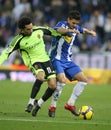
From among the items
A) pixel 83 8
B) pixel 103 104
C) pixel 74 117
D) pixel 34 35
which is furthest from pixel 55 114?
pixel 83 8

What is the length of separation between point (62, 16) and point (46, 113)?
13.7 meters

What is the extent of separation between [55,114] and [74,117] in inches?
25.2

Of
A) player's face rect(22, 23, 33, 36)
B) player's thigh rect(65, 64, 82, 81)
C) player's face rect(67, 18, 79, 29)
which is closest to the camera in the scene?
player's face rect(22, 23, 33, 36)

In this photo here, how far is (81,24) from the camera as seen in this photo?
27516 millimetres

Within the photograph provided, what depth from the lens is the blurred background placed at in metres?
Result: 26.3

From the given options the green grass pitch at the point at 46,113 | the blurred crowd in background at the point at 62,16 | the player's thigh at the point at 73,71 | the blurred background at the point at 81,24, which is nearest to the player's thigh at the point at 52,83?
the green grass pitch at the point at 46,113

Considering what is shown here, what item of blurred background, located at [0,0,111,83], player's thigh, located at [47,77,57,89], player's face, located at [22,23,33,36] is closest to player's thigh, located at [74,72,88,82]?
player's thigh, located at [47,77,57,89]

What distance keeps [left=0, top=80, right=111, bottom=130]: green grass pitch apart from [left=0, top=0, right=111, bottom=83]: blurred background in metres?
3.03

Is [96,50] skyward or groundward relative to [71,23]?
skyward

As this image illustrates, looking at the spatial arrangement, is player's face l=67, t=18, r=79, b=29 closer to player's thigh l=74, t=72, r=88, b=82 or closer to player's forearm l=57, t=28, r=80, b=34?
player's forearm l=57, t=28, r=80, b=34

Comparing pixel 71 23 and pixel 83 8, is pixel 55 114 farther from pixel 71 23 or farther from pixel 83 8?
pixel 83 8

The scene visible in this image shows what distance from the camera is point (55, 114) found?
14.6 meters

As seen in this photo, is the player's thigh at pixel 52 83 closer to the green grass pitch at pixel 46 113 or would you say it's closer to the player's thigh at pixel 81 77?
the green grass pitch at pixel 46 113

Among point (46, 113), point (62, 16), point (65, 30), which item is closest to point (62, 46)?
point (65, 30)
